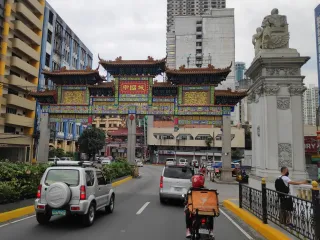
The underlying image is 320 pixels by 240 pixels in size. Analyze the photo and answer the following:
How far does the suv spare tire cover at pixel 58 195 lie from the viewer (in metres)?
7.05

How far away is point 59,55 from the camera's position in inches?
1873

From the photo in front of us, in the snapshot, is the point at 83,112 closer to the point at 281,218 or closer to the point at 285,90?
the point at 285,90

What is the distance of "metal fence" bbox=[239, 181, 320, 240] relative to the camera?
511cm

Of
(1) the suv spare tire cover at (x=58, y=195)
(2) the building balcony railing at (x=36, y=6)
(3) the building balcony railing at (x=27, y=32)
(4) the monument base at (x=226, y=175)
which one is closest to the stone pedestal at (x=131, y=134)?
(4) the monument base at (x=226, y=175)

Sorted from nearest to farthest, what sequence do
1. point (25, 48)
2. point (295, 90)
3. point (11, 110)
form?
point (295, 90) < point (11, 110) < point (25, 48)

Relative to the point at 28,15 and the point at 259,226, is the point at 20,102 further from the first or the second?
the point at 259,226

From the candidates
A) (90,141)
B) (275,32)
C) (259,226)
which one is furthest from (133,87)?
(90,141)

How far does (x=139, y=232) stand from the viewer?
23.2 feet

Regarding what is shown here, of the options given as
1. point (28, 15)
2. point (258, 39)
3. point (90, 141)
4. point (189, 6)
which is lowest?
point (90, 141)

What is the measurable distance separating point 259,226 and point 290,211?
3.99 feet

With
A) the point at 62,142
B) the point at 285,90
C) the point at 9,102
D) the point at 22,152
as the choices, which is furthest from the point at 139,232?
the point at 62,142

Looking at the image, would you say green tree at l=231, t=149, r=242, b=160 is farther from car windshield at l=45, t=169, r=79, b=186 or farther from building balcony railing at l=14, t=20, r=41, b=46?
car windshield at l=45, t=169, r=79, b=186

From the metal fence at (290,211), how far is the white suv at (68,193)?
4.99 metres

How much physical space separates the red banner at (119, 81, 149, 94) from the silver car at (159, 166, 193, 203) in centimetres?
1200
